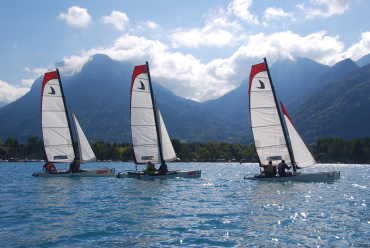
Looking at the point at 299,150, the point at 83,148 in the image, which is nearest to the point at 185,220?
the point at 299,150

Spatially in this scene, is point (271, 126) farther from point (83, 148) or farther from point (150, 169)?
point (83, 148)

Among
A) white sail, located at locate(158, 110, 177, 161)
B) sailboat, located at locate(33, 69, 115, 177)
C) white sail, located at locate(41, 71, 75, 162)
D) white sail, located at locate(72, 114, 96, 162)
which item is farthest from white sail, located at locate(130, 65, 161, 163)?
white sail, located at locate(41, 71, 75, 162)

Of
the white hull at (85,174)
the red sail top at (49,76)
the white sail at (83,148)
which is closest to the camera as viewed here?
the white hull at (85,174)

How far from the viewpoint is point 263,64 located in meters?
50.6

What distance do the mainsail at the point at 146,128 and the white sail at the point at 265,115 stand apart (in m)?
13.2

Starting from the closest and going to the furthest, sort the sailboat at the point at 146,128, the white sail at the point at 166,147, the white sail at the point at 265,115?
1. the white sail at the point at 265,115
2. the sailboat at the point at 146,128
3. the white sail at the point at 166,147

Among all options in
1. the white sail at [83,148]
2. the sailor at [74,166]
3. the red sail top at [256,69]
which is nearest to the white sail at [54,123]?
the sailor at [74,166]

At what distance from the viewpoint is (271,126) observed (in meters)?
49.7

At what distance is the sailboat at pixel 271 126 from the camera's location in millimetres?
49250

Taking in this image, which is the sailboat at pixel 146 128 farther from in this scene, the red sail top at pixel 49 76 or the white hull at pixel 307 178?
the red sail top at pixel 49 76

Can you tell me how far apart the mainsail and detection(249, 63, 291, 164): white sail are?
13214 millimetres

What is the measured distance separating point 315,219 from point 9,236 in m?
17.1

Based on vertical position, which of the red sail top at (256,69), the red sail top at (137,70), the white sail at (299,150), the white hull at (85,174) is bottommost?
the white hull at (85,174)

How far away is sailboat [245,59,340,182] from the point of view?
4925 cm
